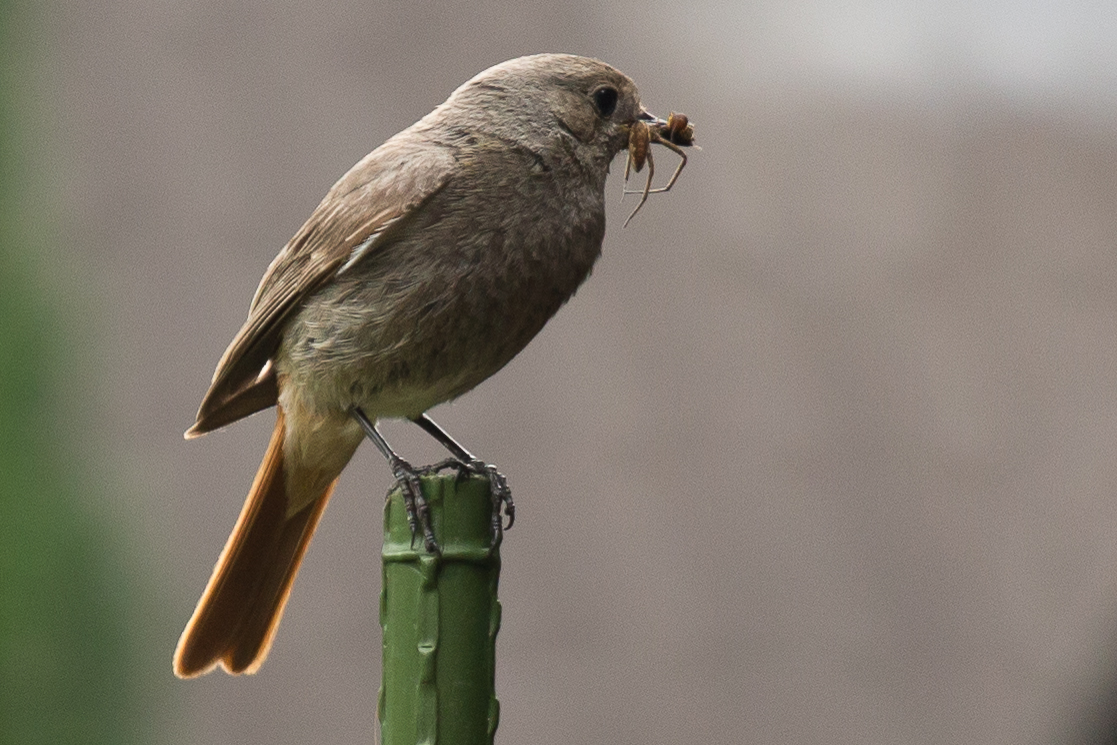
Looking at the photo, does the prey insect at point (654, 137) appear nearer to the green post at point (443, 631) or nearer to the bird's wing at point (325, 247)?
the bird's wing at point (325, 247)

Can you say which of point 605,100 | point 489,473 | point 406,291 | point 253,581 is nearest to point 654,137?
point 605,100

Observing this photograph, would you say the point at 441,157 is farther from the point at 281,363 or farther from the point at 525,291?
the point at 281,363

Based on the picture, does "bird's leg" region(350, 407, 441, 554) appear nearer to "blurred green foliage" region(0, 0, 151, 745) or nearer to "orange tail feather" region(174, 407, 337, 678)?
"orange tail feather" region(174, 407, 337, 678)

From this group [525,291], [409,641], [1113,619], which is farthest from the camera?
[1113,619]

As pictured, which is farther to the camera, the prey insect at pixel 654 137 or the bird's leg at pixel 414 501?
the prey insect at pixel 654 137

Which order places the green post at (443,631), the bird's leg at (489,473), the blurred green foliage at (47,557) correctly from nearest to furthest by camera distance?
the green post at (443,631) < the bird's leg at (489,473) < the blurred green foliage at (47,557)

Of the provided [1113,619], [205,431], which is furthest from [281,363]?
[1113,619]

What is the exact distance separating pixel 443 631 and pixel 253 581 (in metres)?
0.85

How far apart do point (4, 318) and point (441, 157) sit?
10.4 feet

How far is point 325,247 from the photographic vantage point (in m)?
2.85

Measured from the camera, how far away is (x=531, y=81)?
297cm

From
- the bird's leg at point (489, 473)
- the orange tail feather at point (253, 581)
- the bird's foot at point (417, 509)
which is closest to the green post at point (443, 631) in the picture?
the bird's foot at point (417, 509)

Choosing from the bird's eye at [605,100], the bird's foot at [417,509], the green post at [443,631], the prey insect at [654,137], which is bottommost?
the green post at [443,631]

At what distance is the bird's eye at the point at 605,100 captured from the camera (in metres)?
2.99
